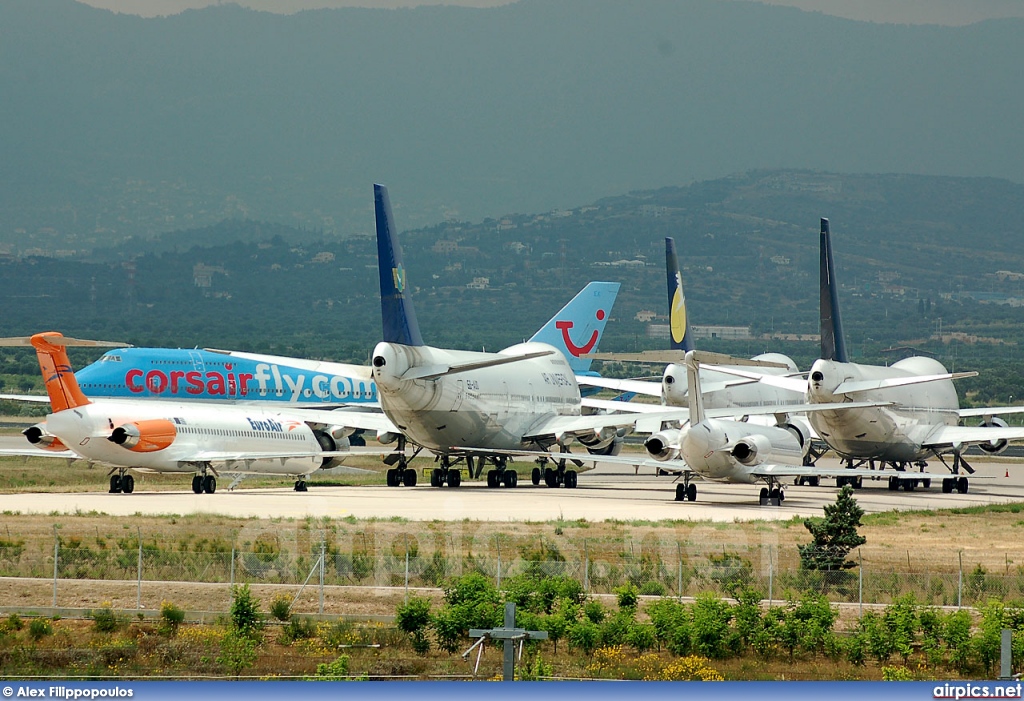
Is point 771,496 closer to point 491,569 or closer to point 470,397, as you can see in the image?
point 470,397

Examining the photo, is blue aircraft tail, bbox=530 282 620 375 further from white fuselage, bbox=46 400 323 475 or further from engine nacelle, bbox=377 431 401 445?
white fuselage, bbox=46 400 323 475

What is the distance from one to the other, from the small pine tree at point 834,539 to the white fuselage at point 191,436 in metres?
21.9

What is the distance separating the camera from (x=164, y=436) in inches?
1800

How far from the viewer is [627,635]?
21766 millimetres

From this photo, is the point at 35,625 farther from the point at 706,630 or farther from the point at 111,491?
the point at 111,491

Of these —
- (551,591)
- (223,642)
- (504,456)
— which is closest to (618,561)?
(551,591)

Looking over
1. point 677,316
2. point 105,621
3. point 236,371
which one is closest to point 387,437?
point 677,316

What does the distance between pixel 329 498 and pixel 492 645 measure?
75.7 feet

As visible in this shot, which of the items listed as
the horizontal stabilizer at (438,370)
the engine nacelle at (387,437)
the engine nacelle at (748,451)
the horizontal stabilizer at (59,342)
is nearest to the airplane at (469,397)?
the horizontal stabilizer at (438,370)

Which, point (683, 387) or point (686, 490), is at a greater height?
point (683, 387)

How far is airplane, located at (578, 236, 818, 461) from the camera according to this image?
48.6m

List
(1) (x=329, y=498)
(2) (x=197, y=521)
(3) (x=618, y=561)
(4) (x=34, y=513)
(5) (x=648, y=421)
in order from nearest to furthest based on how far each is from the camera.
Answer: (3) (x=618, y=561), (2) (x=197, y=521), (4) (x=34, y=513), (1) (x=329, y=498), (5) (x=648, y=421)

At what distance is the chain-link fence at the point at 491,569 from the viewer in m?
25.7

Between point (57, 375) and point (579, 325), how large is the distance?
91.9ft
